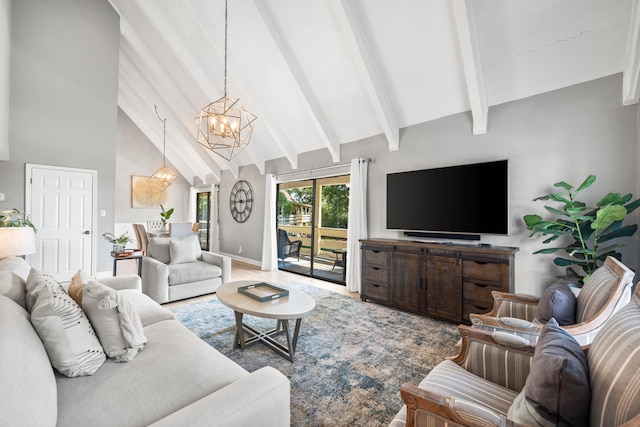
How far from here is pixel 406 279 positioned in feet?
11.7

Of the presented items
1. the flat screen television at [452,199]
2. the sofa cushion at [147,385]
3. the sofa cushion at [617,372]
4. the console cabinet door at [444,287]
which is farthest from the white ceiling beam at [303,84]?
the sofa cushion at [617,372]

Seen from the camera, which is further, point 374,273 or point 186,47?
point 186,47

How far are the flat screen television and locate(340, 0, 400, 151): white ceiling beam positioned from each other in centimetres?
64

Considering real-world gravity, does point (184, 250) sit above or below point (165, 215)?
below

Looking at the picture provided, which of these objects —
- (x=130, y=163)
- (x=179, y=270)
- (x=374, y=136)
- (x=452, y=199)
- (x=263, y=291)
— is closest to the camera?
(x=263, y=291)

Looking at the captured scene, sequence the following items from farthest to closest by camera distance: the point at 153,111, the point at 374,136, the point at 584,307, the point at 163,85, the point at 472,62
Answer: the point at 153,111 < the point at 163,85 < the point at 374,136 < the point at 472,62 < the point at 584,307

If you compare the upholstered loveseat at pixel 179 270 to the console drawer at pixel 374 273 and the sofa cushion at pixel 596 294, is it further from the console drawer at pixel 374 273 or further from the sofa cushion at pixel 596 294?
the sofa cushion at pixel 596 294

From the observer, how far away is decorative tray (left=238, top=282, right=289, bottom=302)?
8.12ft

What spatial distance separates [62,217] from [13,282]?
13.3 feet

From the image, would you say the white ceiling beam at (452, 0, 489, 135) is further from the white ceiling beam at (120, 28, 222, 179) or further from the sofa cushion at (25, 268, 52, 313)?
the white ceiling beam at (120, 28, 222, 179)

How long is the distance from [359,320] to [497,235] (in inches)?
74.7

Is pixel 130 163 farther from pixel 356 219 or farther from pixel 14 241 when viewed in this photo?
pixel 356 219

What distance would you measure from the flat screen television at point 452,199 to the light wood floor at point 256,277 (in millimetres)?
1495

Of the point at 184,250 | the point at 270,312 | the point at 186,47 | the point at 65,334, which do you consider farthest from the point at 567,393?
the point at 186,47
